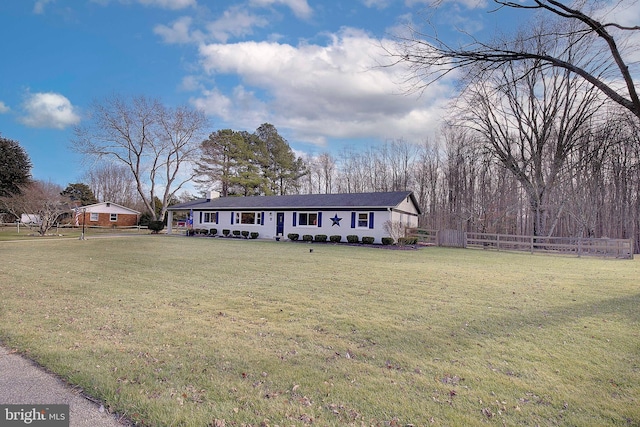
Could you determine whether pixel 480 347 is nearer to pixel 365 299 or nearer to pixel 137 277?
pixel 365 299

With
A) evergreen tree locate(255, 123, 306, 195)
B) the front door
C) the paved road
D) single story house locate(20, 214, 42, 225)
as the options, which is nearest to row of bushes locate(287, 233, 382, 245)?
the front door

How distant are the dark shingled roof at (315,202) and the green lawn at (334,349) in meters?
14.5

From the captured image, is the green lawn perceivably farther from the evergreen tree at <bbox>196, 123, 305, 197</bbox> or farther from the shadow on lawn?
the evergreen tree at <bbox>196, 123, 305, 197</bbox>

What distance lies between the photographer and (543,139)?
2259cm

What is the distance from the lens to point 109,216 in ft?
135

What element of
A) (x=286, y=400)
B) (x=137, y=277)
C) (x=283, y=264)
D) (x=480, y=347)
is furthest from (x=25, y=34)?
(x=480, y=347)

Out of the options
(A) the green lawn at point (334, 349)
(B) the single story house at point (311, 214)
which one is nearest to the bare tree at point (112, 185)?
(B) the single story house at point (311, 214)

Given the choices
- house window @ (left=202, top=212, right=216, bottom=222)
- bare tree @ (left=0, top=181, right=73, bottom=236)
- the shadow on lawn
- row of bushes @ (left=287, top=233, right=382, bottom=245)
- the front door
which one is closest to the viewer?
the shadow on lawn

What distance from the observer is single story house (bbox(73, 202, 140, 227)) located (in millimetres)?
40000

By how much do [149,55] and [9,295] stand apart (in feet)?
38.4

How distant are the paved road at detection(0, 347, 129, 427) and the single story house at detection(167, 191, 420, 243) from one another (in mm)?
19173

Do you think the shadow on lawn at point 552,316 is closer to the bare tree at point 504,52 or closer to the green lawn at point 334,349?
the green lawn at point 334,349

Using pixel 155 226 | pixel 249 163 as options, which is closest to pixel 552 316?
pixel 155 226

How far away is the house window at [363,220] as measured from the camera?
2202 centimetres
